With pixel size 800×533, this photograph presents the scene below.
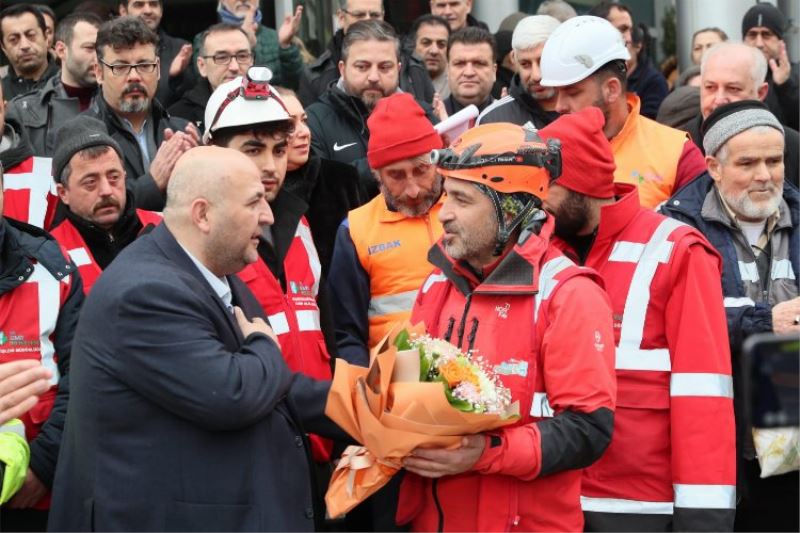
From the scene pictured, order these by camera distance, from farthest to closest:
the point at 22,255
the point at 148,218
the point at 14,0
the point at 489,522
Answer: the point at 14,0
the point at 148,218
the point at 22,255
the point at 489,522

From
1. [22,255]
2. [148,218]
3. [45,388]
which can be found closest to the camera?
[45,388]

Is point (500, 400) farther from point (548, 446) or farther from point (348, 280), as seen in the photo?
point (348, 280)

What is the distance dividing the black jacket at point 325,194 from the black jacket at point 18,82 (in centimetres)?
348

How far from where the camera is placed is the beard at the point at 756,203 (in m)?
5.61

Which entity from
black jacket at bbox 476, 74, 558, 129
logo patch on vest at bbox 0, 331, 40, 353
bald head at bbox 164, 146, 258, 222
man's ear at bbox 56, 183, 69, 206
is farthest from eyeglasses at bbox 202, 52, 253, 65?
bald head at bbox 164, 146, 258, 222

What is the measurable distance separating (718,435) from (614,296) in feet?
2.15

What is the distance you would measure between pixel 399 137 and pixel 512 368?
1597 millimetres

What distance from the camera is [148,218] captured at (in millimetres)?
6141

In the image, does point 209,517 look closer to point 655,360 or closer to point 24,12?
point 655,360

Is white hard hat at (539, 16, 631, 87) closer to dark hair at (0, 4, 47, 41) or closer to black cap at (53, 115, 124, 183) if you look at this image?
black cap at (53, 115, 124, 183)

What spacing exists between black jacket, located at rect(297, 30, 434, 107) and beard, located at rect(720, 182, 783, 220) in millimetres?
3607

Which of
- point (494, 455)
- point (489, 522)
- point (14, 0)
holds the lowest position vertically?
point (489, 522)

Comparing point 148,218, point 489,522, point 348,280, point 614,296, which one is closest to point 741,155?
point 614,296

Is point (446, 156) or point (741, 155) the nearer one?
point (446, 156)
